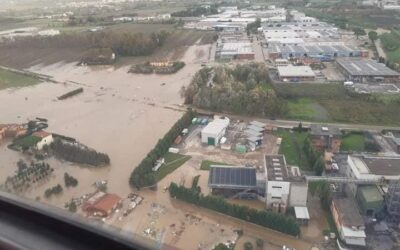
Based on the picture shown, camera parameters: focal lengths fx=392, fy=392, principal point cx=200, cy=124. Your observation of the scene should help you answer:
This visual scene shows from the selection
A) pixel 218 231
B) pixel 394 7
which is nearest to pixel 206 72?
pixel 218 231

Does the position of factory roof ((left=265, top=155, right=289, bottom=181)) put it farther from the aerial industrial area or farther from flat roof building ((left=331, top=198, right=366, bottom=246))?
flat roof building ((left=331, top=198, right=366, bottom=246))

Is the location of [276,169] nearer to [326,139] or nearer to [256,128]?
[326,139]

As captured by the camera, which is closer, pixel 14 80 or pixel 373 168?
pixel 373 168

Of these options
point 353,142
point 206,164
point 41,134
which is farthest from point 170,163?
point 353,142

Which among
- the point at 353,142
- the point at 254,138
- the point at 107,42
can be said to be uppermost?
the point at 107,42

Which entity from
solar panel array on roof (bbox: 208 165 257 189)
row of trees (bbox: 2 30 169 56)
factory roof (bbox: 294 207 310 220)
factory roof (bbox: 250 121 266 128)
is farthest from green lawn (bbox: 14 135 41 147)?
row of trees (bbox: 2 30 169 56)

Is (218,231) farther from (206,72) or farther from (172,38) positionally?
(172,38)
